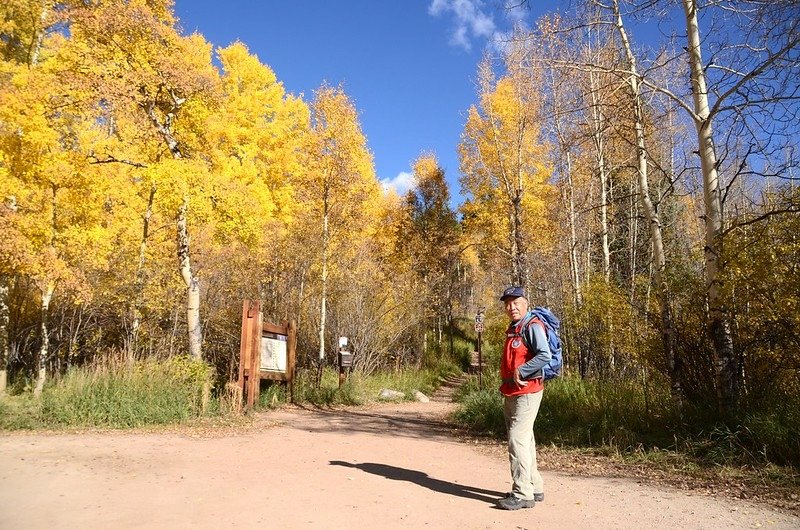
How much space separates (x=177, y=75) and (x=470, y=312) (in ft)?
114

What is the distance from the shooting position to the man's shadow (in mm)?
4473

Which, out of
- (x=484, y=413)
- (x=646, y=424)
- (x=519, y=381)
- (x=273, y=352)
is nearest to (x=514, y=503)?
(x=519, y=381)

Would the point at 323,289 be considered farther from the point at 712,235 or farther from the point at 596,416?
the point at 712,235

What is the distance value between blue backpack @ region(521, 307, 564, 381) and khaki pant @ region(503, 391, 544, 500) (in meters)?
0.22

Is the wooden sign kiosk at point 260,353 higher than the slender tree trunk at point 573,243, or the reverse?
the slender tree trunk at point 573,243

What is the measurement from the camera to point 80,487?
4379mm

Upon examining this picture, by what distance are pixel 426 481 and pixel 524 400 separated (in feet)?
5.00

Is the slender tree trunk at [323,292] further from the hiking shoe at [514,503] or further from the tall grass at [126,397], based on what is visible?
the hiking shoe at [514,503]

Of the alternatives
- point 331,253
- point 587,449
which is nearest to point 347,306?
point 331,253

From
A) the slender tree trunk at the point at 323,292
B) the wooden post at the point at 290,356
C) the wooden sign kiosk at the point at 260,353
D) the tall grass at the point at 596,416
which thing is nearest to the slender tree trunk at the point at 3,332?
the wooden sign kiosk at the point at 260,353

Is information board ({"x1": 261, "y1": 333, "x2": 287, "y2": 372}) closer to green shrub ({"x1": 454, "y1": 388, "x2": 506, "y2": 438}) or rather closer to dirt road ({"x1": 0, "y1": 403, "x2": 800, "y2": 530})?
dirt road ({"x1": 0, "y1": 403, "x2": 800, "y2": 530})

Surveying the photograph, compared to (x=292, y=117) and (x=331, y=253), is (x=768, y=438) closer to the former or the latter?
(x=331, y=253)

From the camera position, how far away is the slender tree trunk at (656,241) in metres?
6.80

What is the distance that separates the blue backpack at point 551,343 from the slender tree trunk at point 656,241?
3380 millimetres
